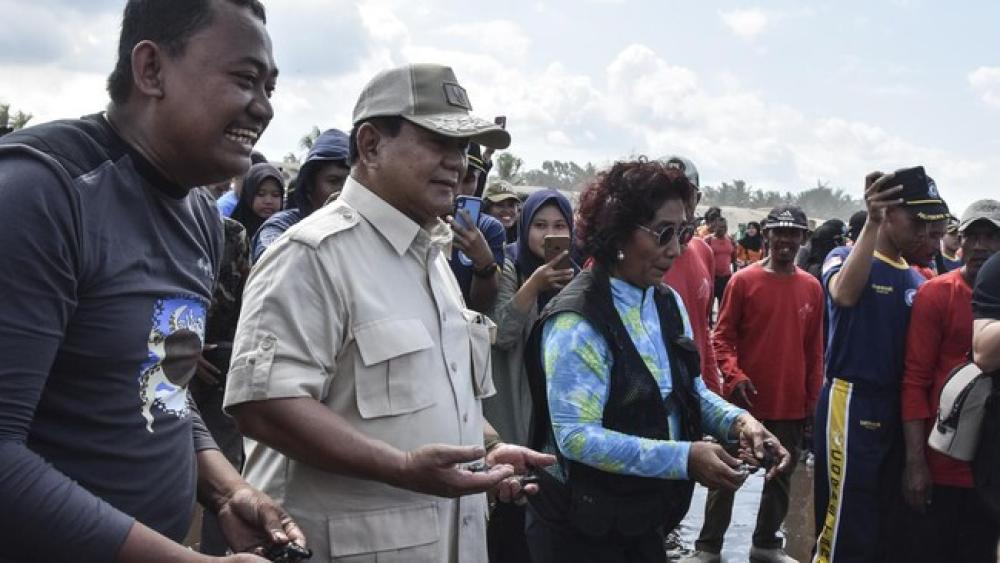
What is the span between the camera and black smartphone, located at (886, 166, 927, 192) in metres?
4.26

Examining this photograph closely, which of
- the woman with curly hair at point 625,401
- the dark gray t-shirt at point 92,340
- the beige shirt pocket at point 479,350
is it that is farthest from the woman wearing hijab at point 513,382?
the dark gray t-shirt at point 92,340

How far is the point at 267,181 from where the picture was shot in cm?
542

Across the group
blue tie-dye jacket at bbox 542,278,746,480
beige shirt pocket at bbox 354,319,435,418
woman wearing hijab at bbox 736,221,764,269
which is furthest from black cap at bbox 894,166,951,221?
woman wearing hijab at bbox 736,221,764,269

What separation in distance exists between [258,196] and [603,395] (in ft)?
10.7

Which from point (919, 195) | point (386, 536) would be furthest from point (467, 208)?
point (386, 536)

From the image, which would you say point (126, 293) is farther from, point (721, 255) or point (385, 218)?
point (721, 255)

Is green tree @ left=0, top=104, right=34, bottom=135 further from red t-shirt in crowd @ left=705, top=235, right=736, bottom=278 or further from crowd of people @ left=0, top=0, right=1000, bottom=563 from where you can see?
red t-shirt in crowd @ left=705, top=235, right=736, bottom=278

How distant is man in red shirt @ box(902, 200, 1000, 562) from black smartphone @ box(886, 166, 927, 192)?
456mm

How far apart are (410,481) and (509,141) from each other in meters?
1.04

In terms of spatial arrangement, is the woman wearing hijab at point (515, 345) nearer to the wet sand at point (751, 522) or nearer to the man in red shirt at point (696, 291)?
the man in red shirt at point (696, 291)

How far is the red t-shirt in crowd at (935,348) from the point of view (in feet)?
13.5

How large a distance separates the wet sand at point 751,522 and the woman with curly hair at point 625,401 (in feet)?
9.54

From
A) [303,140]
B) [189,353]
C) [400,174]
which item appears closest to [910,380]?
[400,174]

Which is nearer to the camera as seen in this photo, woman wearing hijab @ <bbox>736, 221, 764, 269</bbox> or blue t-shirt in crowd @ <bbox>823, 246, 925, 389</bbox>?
blue t-shirt in crowd @ <bbox>823, 246, 925, 389</bbox>
